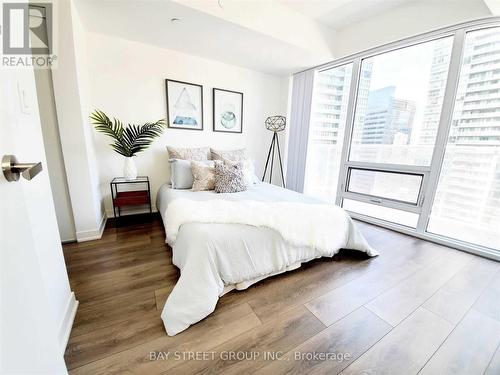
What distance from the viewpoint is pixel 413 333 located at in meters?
1.23

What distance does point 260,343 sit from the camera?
3.70ft

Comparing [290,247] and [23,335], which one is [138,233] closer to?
[290,247]

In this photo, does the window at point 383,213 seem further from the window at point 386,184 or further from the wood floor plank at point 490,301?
the wood floor plank at point 490,301

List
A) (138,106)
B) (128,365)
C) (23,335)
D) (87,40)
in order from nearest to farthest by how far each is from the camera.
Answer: (23,335) → (128,365) → (87,40) → (138,106)

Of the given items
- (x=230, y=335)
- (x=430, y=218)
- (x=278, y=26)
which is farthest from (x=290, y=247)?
(x=278, y=26)

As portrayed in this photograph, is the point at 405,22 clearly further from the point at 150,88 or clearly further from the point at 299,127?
the point at 150,88

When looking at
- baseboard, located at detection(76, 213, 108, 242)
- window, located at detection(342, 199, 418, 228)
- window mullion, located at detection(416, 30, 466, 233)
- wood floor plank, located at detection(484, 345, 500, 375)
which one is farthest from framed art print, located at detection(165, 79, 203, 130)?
wood floor plank, located at detection(484, 345, 500, 375)

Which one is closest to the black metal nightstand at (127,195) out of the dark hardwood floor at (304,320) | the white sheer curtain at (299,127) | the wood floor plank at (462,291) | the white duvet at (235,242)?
the dark hardwood floor at (304,320)

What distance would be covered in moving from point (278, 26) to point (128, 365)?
3172 millimetres

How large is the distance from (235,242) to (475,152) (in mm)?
2670

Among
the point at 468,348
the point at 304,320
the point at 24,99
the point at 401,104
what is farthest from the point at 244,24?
the point at 468,348

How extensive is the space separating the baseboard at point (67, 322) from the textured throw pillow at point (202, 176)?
55.2 inches

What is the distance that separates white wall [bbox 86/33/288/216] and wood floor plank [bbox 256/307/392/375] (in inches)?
104

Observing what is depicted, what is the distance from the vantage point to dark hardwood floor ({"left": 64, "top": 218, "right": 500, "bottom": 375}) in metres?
1.04
